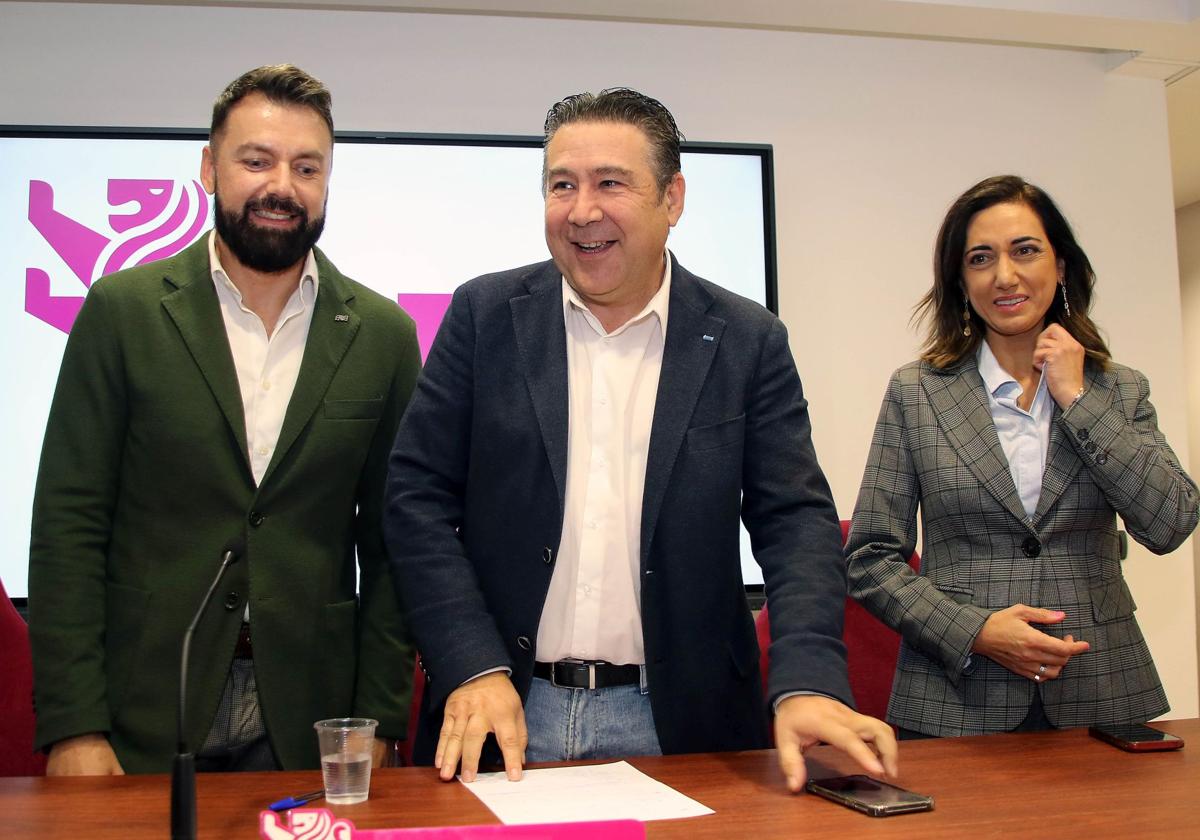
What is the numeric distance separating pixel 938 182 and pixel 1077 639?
252cm

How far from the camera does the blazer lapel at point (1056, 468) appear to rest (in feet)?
7.21

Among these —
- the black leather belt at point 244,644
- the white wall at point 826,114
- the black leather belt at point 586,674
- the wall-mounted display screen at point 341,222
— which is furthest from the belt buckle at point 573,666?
the white wall at point 826,114

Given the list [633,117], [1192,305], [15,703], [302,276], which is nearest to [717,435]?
[633,117]

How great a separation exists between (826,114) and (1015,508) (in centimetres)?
240

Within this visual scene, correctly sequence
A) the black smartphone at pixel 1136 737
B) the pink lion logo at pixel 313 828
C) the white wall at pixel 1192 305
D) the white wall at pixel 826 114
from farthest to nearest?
the white wall at pixel 1192 305, the white wall at pixel 826 114, the black smartphone at pixel 1136 737, the pink lion logo at pixel 313 828

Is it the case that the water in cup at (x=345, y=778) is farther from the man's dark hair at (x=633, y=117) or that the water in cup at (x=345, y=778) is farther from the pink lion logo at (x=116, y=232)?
the pink lion logo at (x=116, y=232)

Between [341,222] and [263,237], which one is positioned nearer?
[263,237]

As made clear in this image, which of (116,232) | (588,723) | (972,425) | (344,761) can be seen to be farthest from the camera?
(116,232)

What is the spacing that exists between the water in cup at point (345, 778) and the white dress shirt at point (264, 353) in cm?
74

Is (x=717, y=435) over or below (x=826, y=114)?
below

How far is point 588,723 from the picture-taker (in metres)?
1.73

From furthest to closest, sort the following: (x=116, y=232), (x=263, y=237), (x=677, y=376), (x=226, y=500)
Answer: (x=116, y=232), (x=263, y=237), (x=226, y=500), (x=677, y=376)

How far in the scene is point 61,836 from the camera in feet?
4.21

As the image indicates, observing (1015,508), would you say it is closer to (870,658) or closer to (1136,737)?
(1136,737)
